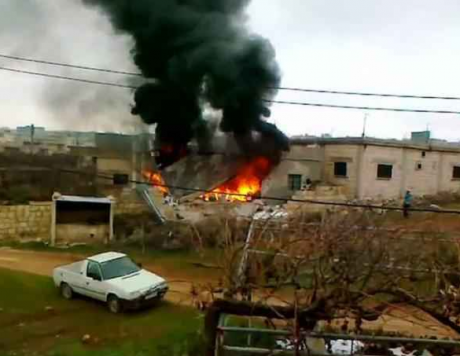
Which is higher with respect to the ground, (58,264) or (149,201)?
(149,201)

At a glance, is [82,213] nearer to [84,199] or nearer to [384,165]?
[84,199]

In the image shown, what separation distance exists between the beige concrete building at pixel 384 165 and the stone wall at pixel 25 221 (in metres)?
15.3

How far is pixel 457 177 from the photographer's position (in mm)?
33156

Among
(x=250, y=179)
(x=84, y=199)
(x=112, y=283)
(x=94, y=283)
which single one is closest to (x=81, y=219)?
(x=84, y=199)

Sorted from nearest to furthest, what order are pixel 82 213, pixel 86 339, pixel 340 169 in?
1. pixel 86 339
2. pixel 82 213
3. pixel 340 169

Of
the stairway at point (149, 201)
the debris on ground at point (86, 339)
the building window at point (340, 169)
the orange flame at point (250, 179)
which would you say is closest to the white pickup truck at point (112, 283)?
the debris on ground at point (86, 339)

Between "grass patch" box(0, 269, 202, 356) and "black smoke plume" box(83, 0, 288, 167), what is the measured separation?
18415 mm

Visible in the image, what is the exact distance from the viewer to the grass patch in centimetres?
1138

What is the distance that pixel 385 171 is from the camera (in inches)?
1208

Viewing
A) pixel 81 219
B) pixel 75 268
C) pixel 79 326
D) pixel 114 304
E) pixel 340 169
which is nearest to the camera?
pixel 79 326

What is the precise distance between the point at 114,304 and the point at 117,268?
104cm

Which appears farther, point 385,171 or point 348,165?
point 385,171

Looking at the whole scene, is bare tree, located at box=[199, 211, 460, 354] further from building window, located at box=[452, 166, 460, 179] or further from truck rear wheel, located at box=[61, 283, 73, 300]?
building window, located at box=[452, 166, 460, 179]

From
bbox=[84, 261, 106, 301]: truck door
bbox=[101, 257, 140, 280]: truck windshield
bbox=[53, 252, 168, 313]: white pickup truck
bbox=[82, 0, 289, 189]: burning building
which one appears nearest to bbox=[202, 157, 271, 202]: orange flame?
bbox=[82, 0, 289, 189]: burning building
